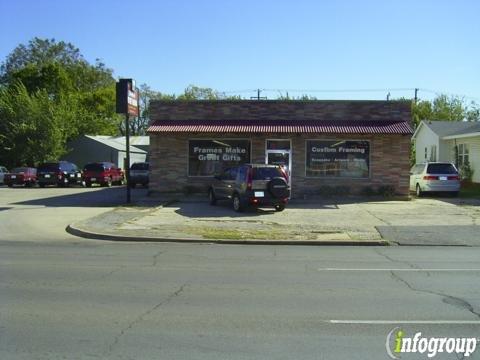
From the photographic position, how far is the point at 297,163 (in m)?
26.5

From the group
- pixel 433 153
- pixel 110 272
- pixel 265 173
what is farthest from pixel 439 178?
pixel 110 272

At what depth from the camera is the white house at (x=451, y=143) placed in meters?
34.2

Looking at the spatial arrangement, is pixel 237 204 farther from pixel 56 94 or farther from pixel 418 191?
pixel 56 94

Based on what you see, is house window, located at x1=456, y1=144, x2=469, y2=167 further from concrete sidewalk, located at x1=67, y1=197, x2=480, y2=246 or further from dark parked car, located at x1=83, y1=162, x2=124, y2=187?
dark parked car, located at x1=83, y1=162, x2=124, y2=187

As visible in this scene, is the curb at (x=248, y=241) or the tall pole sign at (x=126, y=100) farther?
the tall pole sign at (x=126, y=100)

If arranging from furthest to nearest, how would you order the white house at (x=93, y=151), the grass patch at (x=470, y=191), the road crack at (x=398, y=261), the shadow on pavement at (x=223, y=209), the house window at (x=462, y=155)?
the white house at (x=93, y=151)
the house window at (x=462, y=155)
the grass patch at (x=470, y=191)
the shadow on pavement at (x=223, y=209)
the road crack at (x=398, y=261)

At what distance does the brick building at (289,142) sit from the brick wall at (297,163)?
0.15ft

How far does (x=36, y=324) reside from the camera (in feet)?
20.6

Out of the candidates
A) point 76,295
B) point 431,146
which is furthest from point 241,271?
point 431,146

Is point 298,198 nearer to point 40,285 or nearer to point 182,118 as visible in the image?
point 182,118

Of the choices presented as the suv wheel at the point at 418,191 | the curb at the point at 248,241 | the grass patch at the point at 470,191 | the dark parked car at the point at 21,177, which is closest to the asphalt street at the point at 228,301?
the curb at the point at 248,241

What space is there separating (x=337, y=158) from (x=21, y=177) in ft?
76.8

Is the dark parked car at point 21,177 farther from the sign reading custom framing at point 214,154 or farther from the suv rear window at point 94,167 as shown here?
the sign reading custom framing at point 214,154

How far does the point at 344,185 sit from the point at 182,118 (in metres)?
8.02
